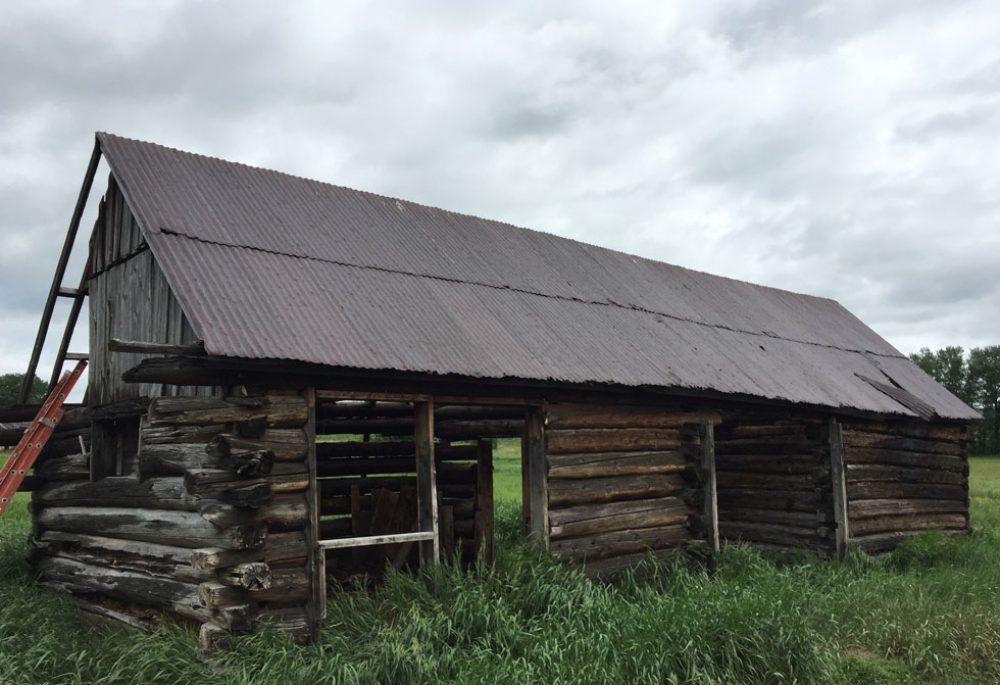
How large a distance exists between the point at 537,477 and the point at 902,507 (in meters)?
8.70

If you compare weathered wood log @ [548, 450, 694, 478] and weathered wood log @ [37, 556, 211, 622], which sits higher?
weathered wood log @ [548, 450, 694, 478]

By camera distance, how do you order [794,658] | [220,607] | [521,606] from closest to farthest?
[220,607], [794,658], [521,606]

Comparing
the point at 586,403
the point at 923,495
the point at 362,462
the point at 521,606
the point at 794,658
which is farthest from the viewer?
the point at 923,495

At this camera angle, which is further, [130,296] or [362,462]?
[362,462]

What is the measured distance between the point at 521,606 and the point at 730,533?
736 cm

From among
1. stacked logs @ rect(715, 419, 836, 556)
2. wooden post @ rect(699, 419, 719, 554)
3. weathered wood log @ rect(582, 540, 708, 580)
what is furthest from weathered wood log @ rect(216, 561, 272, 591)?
stacked logs @ rect(715, 419, 836, 556)

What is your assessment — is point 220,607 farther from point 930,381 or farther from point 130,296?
point 930,381

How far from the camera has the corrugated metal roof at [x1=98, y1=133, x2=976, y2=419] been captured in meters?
8.60

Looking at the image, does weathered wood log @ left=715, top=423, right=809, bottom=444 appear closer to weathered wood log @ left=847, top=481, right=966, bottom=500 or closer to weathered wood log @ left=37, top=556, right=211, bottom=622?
weathered wood log @ left=847, top=481, right=966, bottom=500

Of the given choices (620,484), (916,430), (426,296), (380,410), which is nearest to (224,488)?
(426,296)

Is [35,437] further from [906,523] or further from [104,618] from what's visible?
[906,523]

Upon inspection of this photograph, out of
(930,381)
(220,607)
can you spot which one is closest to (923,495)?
(930,381)

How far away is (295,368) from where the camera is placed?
7859mm

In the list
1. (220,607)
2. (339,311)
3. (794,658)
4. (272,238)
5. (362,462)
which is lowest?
(794,658)
